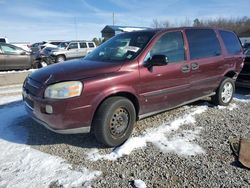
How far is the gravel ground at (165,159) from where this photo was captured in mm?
3318

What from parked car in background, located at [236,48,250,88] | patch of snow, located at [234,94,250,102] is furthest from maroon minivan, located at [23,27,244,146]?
parked car in background, located at [236,48,250,88]

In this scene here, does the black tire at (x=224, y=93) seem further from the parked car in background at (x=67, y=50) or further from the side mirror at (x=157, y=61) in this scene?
the parked car in background at (x=67, y=50)

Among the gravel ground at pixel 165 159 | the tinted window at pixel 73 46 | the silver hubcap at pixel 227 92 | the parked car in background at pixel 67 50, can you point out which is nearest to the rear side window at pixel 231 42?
the silver hubcap at pixel 227 92

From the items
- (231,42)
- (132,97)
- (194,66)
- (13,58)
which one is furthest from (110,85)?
(13,58)

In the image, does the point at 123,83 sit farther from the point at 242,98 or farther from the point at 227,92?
the point at 242,98

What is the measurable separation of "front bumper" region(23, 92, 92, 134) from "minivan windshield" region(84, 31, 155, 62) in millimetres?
1191

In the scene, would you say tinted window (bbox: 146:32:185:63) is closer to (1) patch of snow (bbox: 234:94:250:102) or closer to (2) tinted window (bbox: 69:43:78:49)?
(1) patch of snow (bbox: 234:94:250:102)

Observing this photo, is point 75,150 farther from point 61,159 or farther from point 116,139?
point 116,139

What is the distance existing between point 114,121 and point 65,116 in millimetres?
794

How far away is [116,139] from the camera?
422 centimetres

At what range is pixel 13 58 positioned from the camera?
13.3 m

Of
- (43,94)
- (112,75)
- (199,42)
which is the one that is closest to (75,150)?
(43,94)

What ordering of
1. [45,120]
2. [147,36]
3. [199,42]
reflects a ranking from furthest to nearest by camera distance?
[199,42] < [147,36] < [45,120]

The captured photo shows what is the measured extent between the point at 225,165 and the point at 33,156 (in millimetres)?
2723
